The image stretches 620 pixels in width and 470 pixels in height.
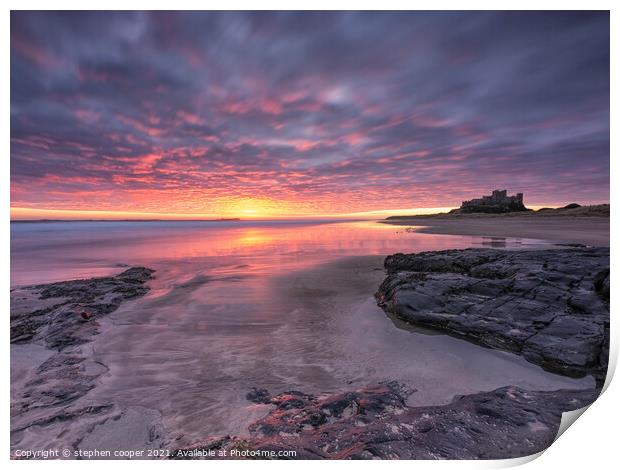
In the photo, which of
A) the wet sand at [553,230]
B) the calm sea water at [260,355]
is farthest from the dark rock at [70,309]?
the wet sand at [553,230]

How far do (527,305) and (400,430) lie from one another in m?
3.60

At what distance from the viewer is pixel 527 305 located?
4.52 meters

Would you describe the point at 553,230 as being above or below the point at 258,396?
above

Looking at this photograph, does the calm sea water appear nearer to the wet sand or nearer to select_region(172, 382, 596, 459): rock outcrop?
select_region(172, 382, 596, 459): rock outcrop

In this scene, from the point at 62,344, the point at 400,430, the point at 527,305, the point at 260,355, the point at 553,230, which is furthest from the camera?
the point at 553,230

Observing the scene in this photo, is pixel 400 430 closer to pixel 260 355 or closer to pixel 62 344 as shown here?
pixel 260 355

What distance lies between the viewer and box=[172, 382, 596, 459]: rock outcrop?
238cm

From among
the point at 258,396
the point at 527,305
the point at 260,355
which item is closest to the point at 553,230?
the point at 527,305

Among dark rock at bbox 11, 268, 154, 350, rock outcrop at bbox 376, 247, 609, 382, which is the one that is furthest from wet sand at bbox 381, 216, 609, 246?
dark rock at bbox 11, 268, 154, 350

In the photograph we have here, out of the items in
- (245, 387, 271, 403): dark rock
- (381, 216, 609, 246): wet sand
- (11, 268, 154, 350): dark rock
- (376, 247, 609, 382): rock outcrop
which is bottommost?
(245, 387, 271, 403): dark rock

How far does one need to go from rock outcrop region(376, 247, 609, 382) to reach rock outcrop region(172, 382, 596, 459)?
3.23 ft
